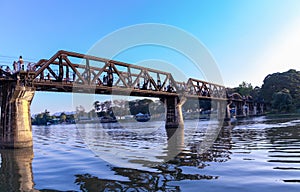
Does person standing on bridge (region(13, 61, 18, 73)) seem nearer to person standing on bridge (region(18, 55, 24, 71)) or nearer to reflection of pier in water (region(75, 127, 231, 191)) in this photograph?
person standing on bridge (region(18, 55, 24, 71))

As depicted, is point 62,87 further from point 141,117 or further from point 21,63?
point 141,117

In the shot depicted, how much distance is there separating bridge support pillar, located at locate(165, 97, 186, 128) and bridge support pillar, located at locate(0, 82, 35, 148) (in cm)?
4326

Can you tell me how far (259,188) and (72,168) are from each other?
35.8 ft

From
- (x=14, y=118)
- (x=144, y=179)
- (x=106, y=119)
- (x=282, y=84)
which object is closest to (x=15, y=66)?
(x=14, y=118)

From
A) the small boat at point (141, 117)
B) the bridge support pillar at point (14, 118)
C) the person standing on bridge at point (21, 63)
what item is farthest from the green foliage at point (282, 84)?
the person standing on bridge at point (21, 63)

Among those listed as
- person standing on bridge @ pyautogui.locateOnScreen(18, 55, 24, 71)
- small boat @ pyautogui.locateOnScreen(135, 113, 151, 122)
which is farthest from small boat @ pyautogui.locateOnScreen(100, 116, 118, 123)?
person standing on bridge @ pyautogui.locateOnScreen(18, 55, 24, 71)

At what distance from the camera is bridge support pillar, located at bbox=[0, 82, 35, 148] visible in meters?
30.1

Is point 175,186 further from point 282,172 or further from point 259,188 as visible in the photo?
point 282,172

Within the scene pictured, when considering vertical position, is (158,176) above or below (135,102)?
below

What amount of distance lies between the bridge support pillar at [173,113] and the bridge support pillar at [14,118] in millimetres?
43260

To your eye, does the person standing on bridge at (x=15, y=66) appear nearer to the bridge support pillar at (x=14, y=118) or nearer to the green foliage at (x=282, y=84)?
the bridge support pillar at (x=14, y=118)

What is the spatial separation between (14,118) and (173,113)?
4737 centimetres

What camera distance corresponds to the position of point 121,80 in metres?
51.8

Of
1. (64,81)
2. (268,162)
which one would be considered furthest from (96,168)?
(64,81)
